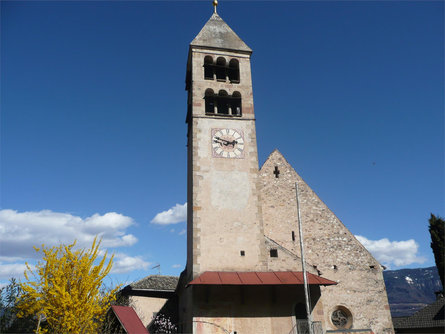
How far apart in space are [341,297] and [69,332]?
13.5m

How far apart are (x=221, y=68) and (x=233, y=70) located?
2.55 ft

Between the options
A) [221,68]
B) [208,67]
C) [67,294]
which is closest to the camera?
[67,294]

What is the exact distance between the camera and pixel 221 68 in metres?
23.8

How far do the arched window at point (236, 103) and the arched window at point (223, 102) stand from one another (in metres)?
0.37

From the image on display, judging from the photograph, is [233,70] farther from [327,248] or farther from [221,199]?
[327,248]

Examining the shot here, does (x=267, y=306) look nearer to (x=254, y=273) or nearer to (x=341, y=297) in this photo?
(x=254, y=273)

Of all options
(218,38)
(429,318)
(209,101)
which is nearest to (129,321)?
(209,101)

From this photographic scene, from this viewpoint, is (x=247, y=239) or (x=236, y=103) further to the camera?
(x=236, y=103)

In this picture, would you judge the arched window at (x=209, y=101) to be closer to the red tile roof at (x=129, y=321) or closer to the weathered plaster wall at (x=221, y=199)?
the weathered plaster wall at (x=221, y=199)

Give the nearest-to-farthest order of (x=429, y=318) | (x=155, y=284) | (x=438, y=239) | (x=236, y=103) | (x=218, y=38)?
(x=236, y=103) < (x=218, y=38) < (x=155, y=284) < (x=429, y=318) < (x=438, y=239)

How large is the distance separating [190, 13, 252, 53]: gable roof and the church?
0.07 meters

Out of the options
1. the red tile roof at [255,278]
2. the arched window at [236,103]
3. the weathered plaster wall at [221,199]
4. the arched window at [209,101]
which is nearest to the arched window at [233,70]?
the arched window at [236,103]

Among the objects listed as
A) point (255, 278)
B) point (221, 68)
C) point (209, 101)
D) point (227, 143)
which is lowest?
point (255, 278)

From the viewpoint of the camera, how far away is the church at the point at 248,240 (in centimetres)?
1666
